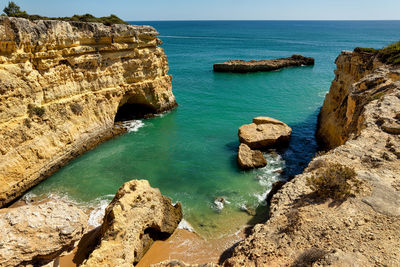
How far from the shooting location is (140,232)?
1102cm

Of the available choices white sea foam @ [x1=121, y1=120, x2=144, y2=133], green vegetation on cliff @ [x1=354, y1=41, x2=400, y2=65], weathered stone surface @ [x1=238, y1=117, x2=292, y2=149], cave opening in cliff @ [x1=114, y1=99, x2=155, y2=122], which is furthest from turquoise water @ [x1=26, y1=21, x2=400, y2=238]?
green vegetation on cliff @ [x1=354, y1=41, x2=400, y2=65]

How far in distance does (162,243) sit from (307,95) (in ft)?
99.1

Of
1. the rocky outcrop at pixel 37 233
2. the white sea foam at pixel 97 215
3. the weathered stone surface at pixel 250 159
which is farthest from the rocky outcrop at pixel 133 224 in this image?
the weathered stone surface at pixel 250 159

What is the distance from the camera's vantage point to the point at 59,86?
61.0ft

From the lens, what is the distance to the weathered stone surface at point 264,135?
807 inches

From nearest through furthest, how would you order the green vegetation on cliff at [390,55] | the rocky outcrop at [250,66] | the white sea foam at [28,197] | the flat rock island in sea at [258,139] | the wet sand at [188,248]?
1. the wet sand at [188,248]
2. the white sea foam at [28,197]
3. the green vegetation on cliff at [390,55]
4. the flat rock island in sea at [258,139]
5. the rocky outcrop at [250,66]

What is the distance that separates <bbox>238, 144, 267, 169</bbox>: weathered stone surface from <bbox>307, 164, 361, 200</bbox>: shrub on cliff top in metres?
9.60

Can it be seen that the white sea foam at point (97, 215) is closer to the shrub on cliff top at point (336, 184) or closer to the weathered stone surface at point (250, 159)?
the weathered stone surface at point (250, 159)

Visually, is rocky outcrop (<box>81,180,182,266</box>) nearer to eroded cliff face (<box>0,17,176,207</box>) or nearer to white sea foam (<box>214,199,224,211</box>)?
white sea foam (<box>214,199,224,211</box>)

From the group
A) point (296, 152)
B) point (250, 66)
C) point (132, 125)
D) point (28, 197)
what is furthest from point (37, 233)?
point (250, 66)

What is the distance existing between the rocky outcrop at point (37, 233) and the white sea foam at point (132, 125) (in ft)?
59.3

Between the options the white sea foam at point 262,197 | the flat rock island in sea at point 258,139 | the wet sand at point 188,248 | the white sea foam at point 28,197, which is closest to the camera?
the wet sand at point 188,248

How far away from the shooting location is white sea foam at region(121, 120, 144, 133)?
81.4 feet

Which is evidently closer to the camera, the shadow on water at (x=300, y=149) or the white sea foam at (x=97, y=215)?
the white sea foam at (x=97, y=215)
